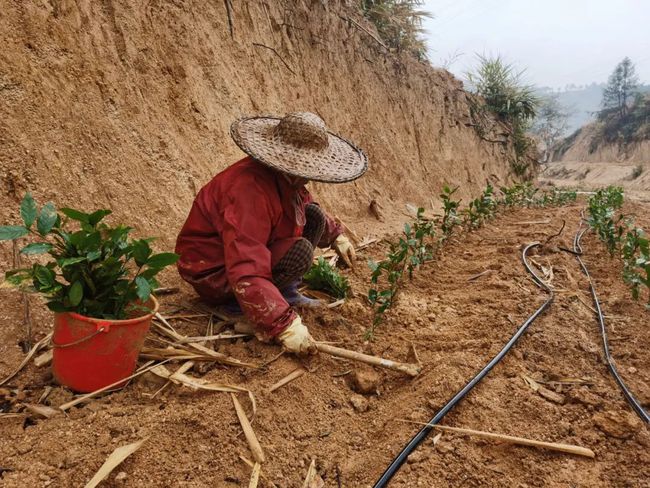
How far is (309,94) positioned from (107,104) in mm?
3175

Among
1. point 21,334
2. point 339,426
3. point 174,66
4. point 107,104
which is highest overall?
point 174,66

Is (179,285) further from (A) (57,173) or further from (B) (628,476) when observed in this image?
(B) (628,476)

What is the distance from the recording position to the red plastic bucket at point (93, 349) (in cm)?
162

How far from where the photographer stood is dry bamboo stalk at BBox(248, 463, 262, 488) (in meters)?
1.41

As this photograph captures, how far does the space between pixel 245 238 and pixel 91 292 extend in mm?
670

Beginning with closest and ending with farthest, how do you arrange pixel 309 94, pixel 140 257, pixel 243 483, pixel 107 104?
pixel 243 483 < pixel 140 257 < pixel 107 104 < pixel 309 94

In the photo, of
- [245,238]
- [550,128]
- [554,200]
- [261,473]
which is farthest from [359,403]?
[550,128]

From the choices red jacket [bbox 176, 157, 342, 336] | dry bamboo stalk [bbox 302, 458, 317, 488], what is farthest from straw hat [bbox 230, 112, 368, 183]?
dry bamboo stalk [bbox 302, 458, 317, 488]

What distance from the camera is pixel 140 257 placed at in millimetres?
1628

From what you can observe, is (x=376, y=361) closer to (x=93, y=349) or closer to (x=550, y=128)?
(x=93, y=349)

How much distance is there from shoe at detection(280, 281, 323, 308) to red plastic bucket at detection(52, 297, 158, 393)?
3.62 ft

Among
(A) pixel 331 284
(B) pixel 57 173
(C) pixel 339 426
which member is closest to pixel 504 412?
(C) pixel 339 426

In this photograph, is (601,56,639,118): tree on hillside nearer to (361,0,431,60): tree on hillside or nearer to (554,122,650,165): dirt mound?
(554,122,650,165): dirt mound

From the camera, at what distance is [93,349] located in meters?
1.65
